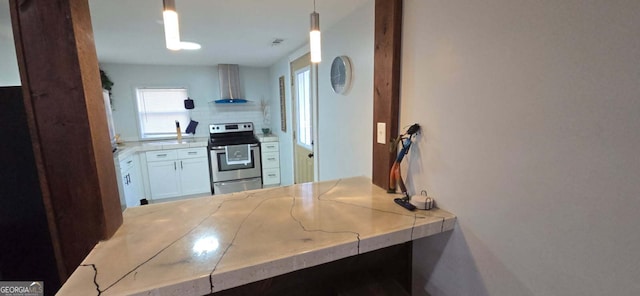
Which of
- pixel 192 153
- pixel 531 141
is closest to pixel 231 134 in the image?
pixel 192 153

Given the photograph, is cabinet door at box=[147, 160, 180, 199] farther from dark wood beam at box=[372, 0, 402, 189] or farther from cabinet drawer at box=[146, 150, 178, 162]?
dark wood beam at box=[372, 0, 402, 189]

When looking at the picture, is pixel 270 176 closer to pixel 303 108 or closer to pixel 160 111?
pixel 303 108

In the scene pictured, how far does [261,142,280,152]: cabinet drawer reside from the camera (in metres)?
4.20

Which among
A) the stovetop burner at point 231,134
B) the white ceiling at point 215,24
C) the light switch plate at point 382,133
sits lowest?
the stovetop burner at point 231,134

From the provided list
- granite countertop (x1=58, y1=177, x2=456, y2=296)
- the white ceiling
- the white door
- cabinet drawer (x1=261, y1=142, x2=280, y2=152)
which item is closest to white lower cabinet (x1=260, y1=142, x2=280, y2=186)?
cabinet drawer (x1=261, y1=142, x2=280, y2=152)

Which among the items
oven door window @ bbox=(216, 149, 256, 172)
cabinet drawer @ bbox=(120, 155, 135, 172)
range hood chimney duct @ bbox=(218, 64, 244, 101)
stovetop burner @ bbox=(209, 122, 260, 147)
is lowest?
oven door window @ bbox=(216, 149, 256, 172)

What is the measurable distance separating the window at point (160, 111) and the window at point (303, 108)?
84.8 inches

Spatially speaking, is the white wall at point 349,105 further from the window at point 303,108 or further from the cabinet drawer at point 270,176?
the cabinet drawer at point 270,176

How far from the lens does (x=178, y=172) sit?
3.83 m

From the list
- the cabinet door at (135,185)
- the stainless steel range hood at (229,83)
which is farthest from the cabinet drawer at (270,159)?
the cabinet door at (135,185)

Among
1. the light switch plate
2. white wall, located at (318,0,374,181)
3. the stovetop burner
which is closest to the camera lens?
the light switch plate

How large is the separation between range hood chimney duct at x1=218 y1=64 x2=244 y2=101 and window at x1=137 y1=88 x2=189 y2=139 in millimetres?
618

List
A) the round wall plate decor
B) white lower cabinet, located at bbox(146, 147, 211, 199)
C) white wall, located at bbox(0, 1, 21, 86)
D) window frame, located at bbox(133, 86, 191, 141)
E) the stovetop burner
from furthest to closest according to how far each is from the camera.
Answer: the stovetop burner → window frame, located at bbox(133, 86, 191, 141) → white lower cabinet, located at bbox(146, 147, 211, 199) → white wall, located at bbox(0, 1, 21, 86) → the round wall plate decor

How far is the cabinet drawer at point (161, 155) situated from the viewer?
364 centimetres
